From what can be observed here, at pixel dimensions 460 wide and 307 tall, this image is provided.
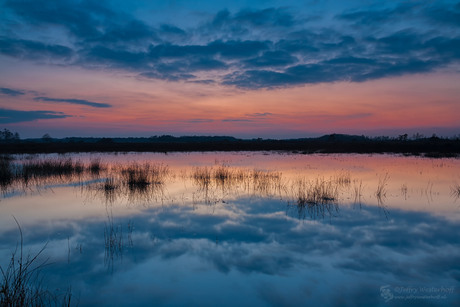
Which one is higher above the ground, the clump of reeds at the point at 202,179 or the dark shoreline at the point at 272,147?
the dark shoreline at the point at 272,147

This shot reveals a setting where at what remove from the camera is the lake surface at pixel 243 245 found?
4473 mm

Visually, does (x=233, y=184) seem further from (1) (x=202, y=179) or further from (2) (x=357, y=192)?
(2) (x=357, y=192)

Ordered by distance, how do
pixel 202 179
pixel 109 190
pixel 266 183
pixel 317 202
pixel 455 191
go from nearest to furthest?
pixel 317 202 < pixel 455 191 < pixel 109 190 < pixel 266 183 < pixel 202 179

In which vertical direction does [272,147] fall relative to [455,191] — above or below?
above

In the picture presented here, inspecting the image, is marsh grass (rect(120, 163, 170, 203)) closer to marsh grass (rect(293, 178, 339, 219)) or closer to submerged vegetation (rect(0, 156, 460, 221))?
submerged vegetation (rect(0, 156, 460, 221))

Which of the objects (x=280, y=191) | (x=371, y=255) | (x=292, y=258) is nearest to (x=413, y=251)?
(x=371, y=255)

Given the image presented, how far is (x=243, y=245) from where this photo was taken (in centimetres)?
616

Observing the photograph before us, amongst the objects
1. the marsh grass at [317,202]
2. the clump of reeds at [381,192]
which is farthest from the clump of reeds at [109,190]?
the clump of reeds at [381,192]

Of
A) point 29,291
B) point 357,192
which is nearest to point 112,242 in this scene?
point 29,291

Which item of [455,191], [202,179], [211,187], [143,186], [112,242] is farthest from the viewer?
[202,179]

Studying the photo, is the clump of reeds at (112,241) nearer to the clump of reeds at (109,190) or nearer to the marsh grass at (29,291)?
the marsh grass at (29,291)

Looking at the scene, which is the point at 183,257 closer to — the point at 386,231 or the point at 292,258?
the point at 292,258

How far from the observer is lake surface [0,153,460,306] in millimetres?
4473

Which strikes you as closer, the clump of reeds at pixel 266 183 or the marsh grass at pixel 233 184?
the marsh grass at pixel 233 184
